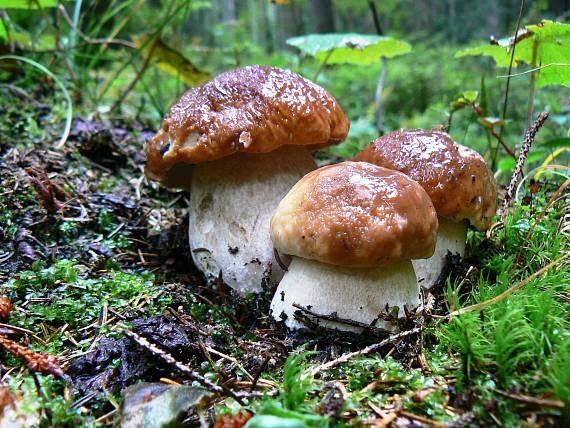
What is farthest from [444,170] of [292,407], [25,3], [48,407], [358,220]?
[25,3]

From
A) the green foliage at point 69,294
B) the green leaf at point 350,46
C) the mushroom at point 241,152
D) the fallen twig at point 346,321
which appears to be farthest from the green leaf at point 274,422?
the green leaf at point 350,46

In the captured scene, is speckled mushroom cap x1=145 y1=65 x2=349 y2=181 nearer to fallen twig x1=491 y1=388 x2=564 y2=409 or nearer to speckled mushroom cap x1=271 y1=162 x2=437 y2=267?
speckled mushroom cap x1=271 y1=162 x2=437 y2=267

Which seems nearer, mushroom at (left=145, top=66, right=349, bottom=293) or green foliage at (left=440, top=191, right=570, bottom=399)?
green foliage at (left=440, top=191, right=570, bottom=399)

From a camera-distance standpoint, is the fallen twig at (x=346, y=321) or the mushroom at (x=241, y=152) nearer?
the fallen twig at (x=346, y=321)

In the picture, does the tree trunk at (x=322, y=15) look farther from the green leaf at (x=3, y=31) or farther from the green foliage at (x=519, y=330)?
the green foliage at (x=519, y=330)

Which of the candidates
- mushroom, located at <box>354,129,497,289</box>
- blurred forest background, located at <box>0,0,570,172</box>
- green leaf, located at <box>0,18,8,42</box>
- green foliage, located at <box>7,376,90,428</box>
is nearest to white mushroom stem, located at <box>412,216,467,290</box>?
mushroom, located at <box>354,129,497,289</box>

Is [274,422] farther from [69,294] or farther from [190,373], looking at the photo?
[69,294]

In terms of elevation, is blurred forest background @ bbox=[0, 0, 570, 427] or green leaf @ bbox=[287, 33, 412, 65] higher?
green leaf @ bbox=[287, 33, 412, 65]
